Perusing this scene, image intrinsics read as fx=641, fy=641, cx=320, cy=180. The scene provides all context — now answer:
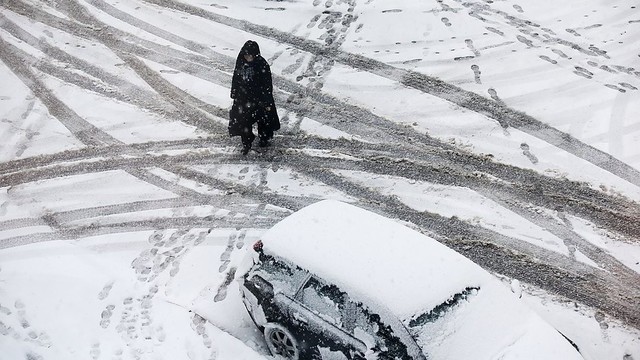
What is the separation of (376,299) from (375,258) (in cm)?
43

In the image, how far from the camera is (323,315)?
240 inches

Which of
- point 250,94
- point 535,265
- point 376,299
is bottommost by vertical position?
point 535,265

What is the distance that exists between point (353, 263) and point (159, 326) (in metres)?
2.36

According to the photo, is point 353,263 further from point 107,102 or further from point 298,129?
point 107,102

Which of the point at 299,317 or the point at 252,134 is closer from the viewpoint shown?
the point at 299,317

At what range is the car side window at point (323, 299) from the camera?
602cm

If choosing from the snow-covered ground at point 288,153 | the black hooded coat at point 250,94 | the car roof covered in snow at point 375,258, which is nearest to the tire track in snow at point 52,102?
the snow-covered ground at point 288,153

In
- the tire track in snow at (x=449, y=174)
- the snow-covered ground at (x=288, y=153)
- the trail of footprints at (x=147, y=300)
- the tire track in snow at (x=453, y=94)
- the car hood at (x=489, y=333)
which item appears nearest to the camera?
the car hood at (x=489, y=333)

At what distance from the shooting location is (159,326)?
6.92 metres

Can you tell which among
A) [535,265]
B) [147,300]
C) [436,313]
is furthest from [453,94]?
[147,300]

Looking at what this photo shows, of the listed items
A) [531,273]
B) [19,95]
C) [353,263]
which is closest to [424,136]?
[531,273]

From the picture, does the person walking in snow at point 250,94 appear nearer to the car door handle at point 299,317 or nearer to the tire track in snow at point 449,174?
the tire track in snow at point 449,174

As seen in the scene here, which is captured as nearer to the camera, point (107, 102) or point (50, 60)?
point (107, 102)

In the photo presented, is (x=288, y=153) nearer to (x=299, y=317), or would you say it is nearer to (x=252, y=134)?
(x=252, y=134)
